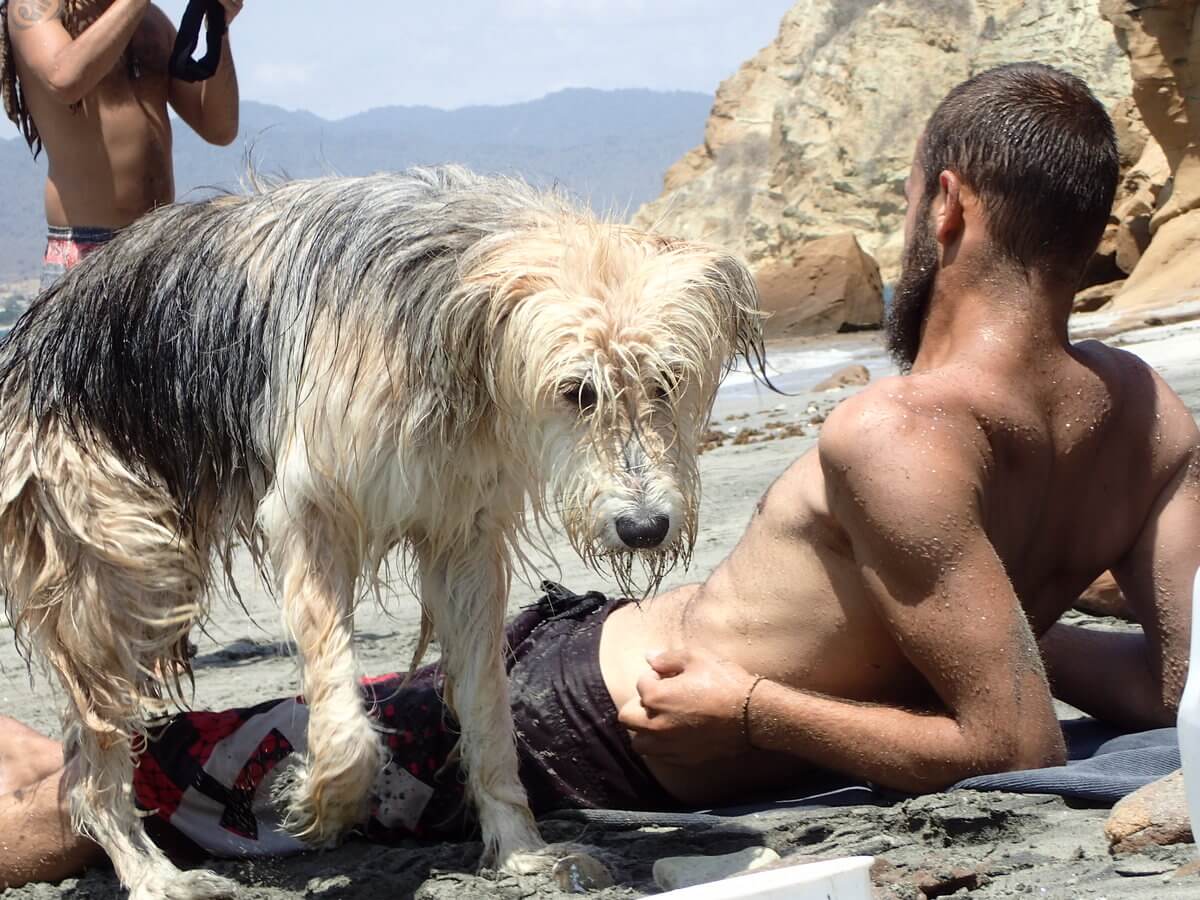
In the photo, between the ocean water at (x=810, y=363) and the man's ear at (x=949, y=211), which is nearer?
the man's ear at (x=949, y=211)

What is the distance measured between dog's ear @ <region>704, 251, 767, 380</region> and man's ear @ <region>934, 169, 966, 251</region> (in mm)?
470

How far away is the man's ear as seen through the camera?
3.40 meters

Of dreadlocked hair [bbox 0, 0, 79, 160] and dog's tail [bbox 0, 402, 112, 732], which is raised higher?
Answer: dreadlocked hair [bbox 0, 0, 79, 160]

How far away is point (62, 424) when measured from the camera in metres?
3.75

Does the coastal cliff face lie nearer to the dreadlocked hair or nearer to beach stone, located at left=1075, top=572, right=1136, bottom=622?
the dreadlocked hair

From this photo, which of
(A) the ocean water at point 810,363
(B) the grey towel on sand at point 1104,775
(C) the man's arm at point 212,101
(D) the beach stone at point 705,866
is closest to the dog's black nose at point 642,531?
(D) the beach stone at point 705,866

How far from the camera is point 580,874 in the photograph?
11.4ft

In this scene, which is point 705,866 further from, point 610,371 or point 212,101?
point 212,101

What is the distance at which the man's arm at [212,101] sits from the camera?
204 inches

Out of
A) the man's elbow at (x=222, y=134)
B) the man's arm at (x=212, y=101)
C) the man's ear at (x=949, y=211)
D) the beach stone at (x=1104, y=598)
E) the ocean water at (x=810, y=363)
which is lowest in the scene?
the ocean water at (x=810, y=363)

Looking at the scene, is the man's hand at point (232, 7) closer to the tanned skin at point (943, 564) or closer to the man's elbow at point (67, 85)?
the man's elbow at point (67, 85)

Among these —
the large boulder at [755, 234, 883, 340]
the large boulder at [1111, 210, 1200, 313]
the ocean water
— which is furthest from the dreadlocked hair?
the large boulder at [755, 234, 883, 340]

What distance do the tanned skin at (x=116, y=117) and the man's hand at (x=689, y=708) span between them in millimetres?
2870

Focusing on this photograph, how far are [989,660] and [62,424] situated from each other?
2.39 meters
